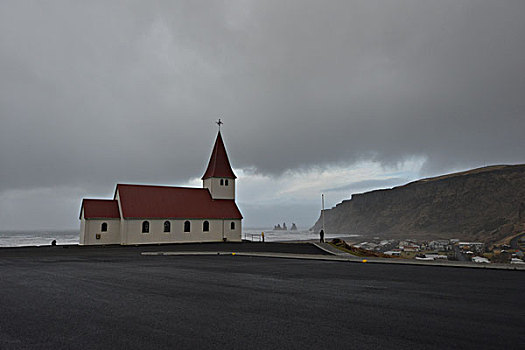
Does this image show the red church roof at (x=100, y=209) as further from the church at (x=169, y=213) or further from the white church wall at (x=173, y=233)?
the white church wall at (x=173, y=233)

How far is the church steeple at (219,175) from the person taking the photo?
48.3 metres

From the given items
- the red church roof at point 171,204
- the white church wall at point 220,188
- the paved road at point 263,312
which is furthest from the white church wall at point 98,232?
the paved road at point 263,312

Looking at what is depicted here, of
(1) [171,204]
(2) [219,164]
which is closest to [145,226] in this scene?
(1) [171,204]

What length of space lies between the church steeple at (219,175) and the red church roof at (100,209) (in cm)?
1226

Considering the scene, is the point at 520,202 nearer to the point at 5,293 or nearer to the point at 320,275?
the point at 320,275

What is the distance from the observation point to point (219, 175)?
48.5 meters

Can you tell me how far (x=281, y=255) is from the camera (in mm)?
25109

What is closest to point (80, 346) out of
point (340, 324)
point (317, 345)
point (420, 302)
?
point (317, 345)

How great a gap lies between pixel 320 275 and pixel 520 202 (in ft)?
430

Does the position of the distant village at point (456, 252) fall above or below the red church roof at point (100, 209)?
below

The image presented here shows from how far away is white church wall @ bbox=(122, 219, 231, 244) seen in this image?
132 feet

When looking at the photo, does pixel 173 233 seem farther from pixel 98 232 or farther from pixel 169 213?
pixel 98 232

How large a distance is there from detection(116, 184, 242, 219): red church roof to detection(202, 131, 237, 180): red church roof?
277 centimetres

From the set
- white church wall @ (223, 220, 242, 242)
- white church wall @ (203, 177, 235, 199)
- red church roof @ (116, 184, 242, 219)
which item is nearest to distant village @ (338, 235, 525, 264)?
white church wall @ (223, 220, 242, 242)
